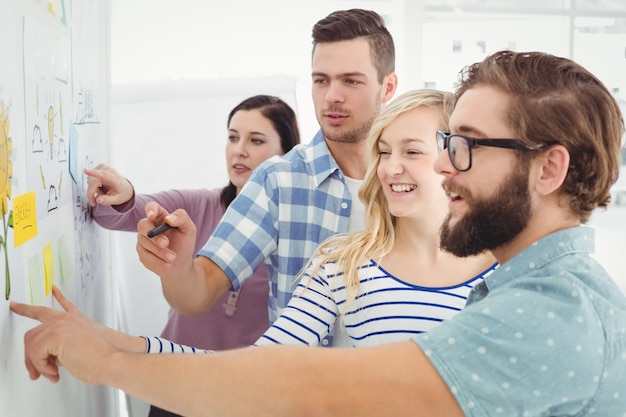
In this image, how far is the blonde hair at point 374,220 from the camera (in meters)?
1.54

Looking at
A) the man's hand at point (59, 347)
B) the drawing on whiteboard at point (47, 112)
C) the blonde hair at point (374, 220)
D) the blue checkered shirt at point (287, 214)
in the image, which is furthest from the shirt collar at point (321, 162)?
the man's hand at point (59, 347)

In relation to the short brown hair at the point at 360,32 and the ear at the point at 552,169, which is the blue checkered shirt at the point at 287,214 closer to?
the short brown hair at the point at 360,32

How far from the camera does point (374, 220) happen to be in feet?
5.33

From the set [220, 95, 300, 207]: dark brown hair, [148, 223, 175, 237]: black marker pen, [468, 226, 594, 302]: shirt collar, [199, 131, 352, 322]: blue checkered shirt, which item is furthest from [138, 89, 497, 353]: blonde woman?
[220, 95, 300, 207]: dark brown hair

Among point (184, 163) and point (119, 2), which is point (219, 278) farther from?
point (119, 2)

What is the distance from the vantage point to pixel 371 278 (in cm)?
151

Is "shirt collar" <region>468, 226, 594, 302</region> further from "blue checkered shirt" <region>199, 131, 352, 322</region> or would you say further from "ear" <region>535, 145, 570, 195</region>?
"blue checkered shirt" <region>199, 131, 352, 322</region>

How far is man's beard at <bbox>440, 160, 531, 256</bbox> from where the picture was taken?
1.07 m

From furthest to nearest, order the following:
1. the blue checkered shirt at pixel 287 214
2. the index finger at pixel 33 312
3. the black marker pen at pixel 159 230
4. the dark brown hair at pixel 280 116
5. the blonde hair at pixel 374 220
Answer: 1. the dark brown hair at pixel 280 116
2. the blue checkered shirt at pixel 287 214
3. the blonde hair at pixel 374 220
4. the black marker pen at pixel 159 230
5. the index finger at pixel 33 312

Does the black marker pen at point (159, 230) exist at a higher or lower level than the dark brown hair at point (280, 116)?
lower

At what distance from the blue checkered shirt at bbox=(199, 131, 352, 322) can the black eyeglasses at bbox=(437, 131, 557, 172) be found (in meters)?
0.70

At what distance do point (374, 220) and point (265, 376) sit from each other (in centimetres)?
74

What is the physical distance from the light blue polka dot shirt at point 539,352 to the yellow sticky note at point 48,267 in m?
0.62

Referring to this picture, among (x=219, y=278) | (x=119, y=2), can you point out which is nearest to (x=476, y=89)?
(x=219, y=278)
